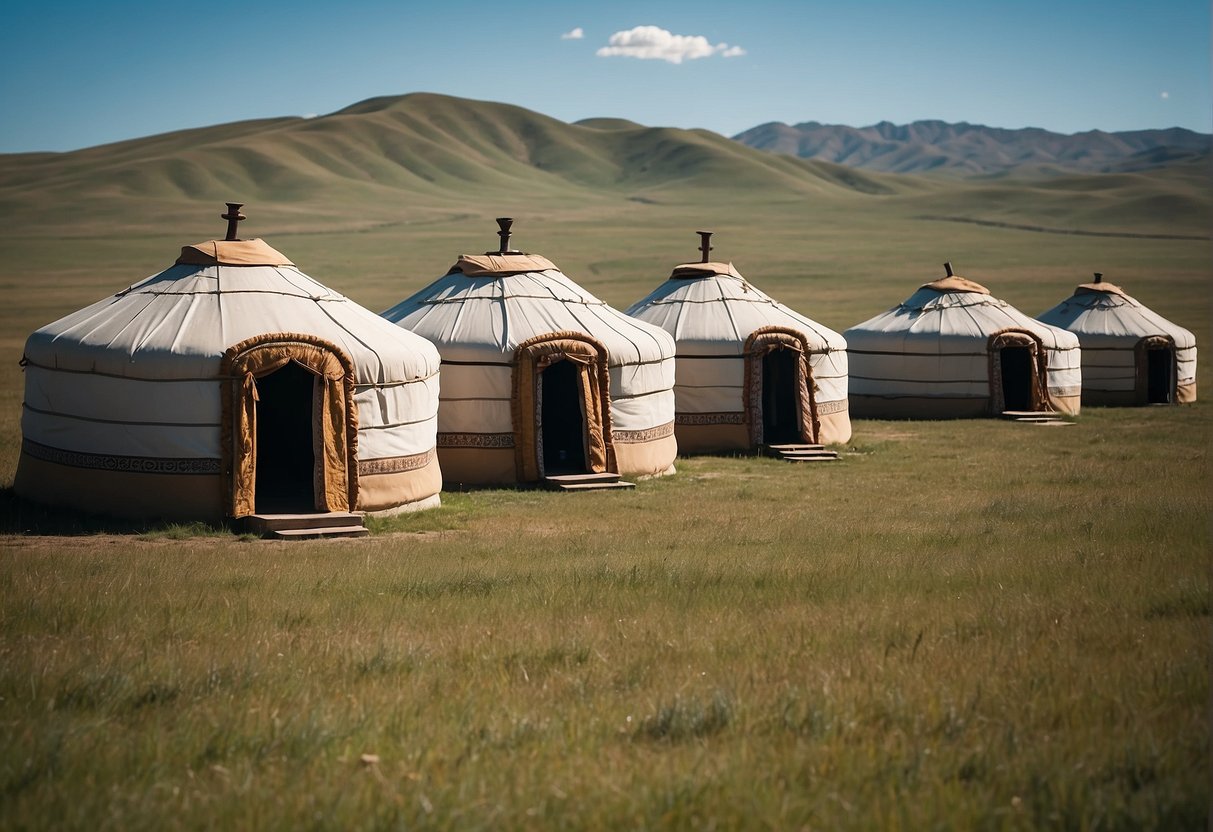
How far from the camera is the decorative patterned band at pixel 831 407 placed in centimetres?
1738

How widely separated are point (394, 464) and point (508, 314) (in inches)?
117

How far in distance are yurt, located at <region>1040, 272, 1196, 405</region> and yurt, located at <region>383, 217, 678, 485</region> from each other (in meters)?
13.0

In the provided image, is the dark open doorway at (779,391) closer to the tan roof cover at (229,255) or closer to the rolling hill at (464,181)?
the tan roof cover at (229,255)

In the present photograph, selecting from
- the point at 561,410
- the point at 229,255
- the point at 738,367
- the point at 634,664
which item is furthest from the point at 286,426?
the point at 634,664

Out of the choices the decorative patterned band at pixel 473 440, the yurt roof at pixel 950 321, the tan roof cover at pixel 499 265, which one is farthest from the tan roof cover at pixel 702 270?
the decorative patterned band at pixel 473 440

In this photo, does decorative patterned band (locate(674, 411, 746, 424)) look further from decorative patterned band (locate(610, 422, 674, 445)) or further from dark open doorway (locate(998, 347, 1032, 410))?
dark open doorway (locate(998, 347, 1032, 410))

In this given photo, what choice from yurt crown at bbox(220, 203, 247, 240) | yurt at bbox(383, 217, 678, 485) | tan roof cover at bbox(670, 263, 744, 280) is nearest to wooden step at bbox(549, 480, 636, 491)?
yurt at bbox(383, 217, 678, 485)

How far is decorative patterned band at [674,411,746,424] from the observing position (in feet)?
55.5

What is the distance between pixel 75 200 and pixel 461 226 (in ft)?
100

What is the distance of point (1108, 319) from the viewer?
24.7m

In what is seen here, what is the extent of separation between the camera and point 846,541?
9445 mm

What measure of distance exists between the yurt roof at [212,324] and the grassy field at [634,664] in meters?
1.40

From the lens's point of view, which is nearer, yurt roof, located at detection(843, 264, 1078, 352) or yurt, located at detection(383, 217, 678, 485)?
yurt, located at detection(383, 217, 678, 485)

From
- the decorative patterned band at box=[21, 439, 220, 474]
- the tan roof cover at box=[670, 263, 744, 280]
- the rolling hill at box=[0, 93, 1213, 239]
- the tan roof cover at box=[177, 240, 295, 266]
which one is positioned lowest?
the decorative patterned band at box=[21, 439, 220, 474]
